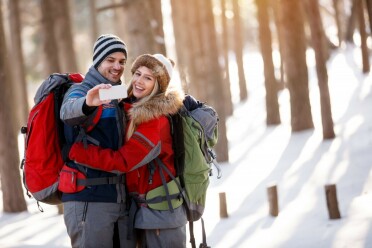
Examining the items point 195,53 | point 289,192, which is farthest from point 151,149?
point 195,53

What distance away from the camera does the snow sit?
8291 mm

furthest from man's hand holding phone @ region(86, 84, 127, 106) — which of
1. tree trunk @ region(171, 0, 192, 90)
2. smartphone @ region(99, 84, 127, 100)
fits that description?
tree trunk @ region(171, 0, 192, 90)

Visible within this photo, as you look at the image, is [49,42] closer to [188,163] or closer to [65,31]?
[65,31]

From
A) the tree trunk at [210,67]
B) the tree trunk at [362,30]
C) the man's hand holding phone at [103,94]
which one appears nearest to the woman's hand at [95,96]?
the man's hand holding phone at [103,94]

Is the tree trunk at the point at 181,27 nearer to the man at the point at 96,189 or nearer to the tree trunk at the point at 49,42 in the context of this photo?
the tree trunk at the point at 49,42

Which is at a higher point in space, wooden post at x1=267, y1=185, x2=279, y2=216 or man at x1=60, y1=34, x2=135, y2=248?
man at x1=60, y1=34, x2=135, y2=248

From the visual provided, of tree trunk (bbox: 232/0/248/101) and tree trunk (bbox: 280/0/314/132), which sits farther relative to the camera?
tree trunk (bbox: 232/0/248/101)

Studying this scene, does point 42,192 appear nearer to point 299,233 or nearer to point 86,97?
point 86,97

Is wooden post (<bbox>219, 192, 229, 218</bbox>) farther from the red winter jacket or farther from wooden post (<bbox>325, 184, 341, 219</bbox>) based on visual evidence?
the red winter jacket

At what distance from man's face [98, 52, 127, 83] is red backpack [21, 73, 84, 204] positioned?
0.98 ft

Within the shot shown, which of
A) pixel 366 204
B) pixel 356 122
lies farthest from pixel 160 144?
pixel 356 122

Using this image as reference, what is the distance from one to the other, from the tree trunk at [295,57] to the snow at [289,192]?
0.76 metres

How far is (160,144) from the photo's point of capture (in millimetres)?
4312

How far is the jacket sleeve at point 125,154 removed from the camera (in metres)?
4.13
